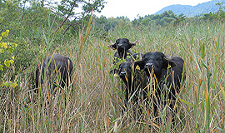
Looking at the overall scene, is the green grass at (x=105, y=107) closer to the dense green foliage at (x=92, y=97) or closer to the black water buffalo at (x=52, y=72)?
the dense green foliage at (x=92, y=97)

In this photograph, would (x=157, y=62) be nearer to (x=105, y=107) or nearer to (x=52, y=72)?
(x=105, y=107)

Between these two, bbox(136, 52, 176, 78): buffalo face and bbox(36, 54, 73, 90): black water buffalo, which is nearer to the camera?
bbox(36, 54, 73, 90): black water buffalo

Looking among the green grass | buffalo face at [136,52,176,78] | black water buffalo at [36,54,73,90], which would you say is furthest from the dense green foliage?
buffalo face at [136,52,176,78]

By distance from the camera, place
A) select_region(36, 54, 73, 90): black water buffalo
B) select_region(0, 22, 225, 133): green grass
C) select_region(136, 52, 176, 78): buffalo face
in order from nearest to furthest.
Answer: select_region(0, 22, 225, 133): green grass → select_region(36, 54, 73, 90): black water buffalo → select_region(136, 52, 176, 78): buffalo face

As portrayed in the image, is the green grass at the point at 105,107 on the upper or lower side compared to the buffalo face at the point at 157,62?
lower

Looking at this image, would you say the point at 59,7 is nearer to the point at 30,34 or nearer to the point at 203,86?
the point at 30,34

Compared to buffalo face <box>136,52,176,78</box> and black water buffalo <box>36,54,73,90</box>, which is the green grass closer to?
black water buffalo <box>36,54,73,90</box>

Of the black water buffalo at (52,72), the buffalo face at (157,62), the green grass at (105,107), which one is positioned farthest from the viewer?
the buffalo face at (157,62)

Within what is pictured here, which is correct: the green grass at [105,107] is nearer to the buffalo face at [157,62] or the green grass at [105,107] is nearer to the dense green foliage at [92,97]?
the dense green foliage at [92,97]

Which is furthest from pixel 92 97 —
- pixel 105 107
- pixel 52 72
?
pixel 52 72

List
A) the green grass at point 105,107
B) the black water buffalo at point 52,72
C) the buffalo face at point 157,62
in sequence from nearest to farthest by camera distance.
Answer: the green grass at point 105,107, the black water buffalo at point 52,72, the buffalo face at point 157,62

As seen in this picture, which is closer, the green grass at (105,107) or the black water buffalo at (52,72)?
the green grass at (105,107)

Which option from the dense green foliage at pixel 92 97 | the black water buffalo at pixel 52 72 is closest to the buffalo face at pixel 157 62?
the dense green foliage at pixel 92 97

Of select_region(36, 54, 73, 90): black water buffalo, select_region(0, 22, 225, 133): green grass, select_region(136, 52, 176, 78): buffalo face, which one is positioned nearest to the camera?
select_region(0, 22, 225, 133): green grass
